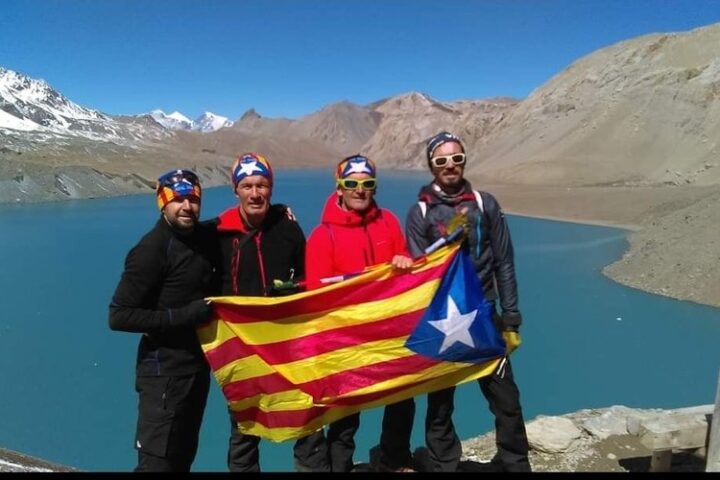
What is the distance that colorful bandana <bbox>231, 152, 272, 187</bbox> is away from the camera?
3.58 m

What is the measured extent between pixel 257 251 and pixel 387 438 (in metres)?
1.59

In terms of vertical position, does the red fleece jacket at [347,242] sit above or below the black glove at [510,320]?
above

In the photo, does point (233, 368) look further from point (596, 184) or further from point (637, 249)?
point (596, 184)

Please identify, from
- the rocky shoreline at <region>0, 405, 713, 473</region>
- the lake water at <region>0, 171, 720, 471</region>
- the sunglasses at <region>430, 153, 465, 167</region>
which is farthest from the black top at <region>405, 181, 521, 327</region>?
the lake water at <region>0, 171, 720, 471</region>

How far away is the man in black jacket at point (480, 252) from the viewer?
3611 mm

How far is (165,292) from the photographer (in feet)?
11.3

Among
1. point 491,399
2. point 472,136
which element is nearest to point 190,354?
point 491,399

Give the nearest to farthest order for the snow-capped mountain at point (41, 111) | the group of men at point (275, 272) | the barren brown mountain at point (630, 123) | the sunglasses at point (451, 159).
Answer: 1. the group of men at point (275, 272)
2. the sunglasses at point (451, 159)
3. the barren brown mountain at point (630, 123)
4. the snow-capped mountain at point (41, 111)

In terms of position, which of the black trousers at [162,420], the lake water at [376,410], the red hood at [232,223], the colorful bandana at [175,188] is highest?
the colorful bandana at [175,188]

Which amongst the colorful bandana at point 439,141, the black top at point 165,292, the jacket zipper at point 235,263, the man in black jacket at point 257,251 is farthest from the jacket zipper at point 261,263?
the colorful bandana at point 439,141

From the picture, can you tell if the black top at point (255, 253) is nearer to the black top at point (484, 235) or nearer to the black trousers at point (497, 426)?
the black top at point (484, 235)

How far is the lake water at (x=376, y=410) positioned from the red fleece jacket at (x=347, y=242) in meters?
4.59

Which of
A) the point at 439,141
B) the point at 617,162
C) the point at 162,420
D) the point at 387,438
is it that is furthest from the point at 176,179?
the point at 617,162

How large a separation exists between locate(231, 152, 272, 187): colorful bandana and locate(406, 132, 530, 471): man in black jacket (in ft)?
3.31
